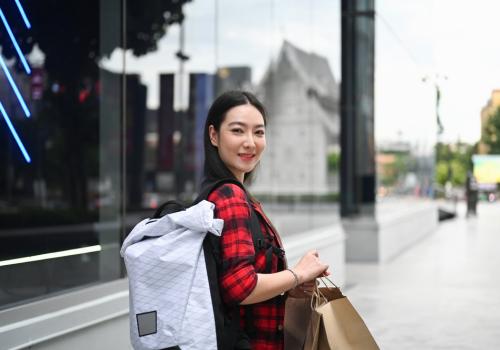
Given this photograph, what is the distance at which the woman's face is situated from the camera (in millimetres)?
2287

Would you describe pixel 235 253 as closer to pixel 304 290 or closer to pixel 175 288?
pixel 175 288

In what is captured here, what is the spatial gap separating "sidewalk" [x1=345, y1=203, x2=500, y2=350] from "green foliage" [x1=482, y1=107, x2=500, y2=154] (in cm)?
5851

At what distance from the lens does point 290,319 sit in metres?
2.27

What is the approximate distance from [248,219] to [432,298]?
7605 mm

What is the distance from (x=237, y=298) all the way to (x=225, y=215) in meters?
0.23

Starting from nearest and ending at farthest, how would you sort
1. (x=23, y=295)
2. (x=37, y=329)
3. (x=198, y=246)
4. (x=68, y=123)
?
1. (x=198, y=246)
2. (x=37, y=329)
3. (x=23, y=295)
4. (x=68, y=123)

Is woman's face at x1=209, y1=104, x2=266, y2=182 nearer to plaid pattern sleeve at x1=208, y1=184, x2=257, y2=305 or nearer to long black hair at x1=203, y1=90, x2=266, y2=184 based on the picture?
long black hair at x1=203, y1=90, x2=266, y2=184

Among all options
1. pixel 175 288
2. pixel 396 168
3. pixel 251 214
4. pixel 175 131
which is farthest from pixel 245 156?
pixel 175 131

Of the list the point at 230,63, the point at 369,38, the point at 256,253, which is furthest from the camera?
the point at 369,38

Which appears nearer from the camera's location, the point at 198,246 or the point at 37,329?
the point at 198,246

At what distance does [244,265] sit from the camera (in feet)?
6.78

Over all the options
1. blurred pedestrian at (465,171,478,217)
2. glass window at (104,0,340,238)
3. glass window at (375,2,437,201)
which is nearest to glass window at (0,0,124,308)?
glass window at (104,0,340,238)

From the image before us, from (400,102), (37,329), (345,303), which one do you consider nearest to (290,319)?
(345,303)

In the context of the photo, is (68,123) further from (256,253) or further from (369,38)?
(256,253)
